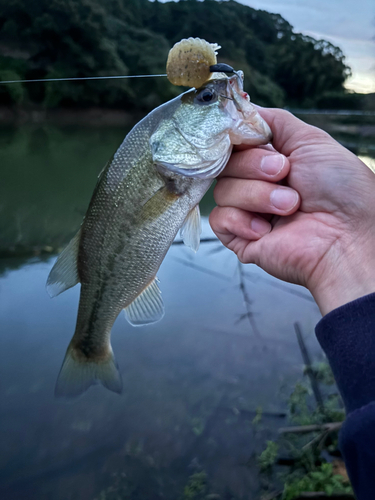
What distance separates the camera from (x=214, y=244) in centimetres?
556

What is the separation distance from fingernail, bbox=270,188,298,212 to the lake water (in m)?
1.87

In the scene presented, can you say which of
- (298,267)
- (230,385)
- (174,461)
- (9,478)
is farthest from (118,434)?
(298,267)

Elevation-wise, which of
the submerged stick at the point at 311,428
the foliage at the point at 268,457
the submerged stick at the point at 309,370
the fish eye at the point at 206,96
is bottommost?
the foliage at the point at 268,457

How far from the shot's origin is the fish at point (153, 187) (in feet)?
4.42

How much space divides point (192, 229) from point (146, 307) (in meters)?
0.45

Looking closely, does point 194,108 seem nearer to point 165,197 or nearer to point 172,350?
point 165,197

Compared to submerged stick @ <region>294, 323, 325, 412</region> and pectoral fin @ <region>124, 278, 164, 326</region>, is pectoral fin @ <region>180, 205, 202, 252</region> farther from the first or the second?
submerged stick @ <region>294, 323, 325, 412</region>

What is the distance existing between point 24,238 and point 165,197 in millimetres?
4964

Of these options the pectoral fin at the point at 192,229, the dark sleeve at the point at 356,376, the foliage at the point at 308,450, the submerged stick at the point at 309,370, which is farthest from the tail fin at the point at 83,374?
the submerged stick at the point at 309,370

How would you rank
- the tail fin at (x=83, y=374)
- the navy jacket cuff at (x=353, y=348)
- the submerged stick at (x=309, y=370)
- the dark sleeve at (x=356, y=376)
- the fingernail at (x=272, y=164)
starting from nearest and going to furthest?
1. the dark sleeve at (x=356, y=376)
2. the navy jacket cuff at (x=353, y=348)
3. the fingernail at (x=272, y=164)
4. the tail fin at (x=83, y=374)
5. the submerged stick at (x=309, y=370)

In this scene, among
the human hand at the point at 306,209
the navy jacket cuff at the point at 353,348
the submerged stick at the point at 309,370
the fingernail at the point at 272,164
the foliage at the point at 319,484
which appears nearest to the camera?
the navy jacket cuff at the point at 353,348

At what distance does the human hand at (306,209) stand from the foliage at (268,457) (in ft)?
4.87

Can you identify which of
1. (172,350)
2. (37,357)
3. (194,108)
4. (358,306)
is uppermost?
(194,108)

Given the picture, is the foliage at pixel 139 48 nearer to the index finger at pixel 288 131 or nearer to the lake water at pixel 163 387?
the lake water at pixel 163 387
